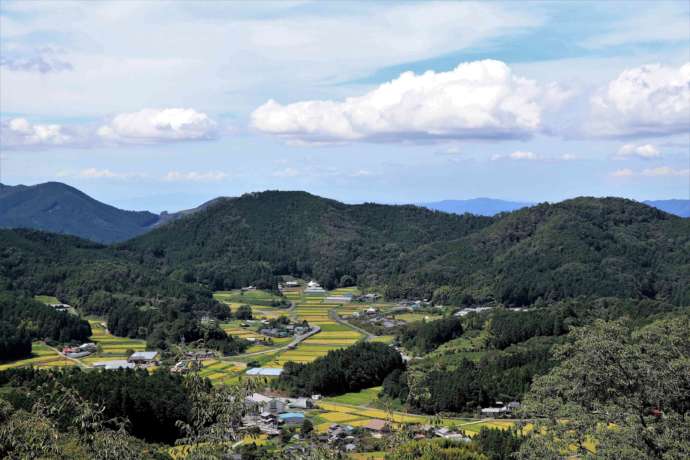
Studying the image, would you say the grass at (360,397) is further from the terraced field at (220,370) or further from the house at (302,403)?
the terraced field at (220,370)

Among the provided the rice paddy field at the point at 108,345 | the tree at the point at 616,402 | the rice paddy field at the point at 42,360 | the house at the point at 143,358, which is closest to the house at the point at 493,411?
the tree at the point at 616,402

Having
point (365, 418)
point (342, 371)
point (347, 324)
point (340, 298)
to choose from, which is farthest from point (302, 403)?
point (340, 298)

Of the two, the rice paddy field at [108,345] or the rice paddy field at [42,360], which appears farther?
the rice paddy field at [108,345]

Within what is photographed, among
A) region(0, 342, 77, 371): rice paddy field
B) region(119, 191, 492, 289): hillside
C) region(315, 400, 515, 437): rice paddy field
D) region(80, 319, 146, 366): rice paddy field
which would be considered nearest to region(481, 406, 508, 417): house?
region(315, 400, 515, 437): rice paddy field

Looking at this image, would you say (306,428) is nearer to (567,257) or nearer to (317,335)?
(317,335)

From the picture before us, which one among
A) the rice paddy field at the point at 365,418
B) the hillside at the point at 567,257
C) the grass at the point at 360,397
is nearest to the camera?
the rice paddy field at the point at 365,418

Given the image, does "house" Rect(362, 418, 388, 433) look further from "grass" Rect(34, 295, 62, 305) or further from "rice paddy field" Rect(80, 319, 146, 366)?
"grass" Rect(34, 295, 62, 305)
